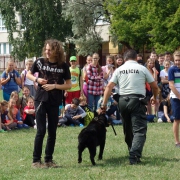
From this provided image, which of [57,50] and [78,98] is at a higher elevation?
[57,50]

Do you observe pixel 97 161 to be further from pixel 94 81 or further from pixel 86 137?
pixel 94 81

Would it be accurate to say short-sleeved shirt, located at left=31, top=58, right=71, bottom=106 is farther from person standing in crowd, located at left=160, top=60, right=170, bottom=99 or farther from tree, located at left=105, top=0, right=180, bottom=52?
tree, located at left=105, top=0, right=180, bottom=52

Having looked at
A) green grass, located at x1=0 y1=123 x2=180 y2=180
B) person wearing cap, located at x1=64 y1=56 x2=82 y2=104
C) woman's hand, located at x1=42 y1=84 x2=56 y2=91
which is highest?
woman's hand, located at x1=42 y1=84 x2=56 y2=91

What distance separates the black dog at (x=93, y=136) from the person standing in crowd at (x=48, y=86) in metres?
0.51

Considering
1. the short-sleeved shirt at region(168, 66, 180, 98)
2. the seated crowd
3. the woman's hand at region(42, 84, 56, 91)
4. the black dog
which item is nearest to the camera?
the woman's hand at region(42, 84, 56, 91)

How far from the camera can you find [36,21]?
48000mm

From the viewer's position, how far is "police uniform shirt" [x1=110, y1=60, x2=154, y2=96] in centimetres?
860

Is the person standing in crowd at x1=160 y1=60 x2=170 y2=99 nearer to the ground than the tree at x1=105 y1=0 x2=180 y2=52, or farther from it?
nearer to the ground

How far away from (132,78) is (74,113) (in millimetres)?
6578

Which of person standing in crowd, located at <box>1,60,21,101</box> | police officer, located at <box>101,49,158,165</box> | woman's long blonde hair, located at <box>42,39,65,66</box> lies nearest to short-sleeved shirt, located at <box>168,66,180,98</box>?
police officer, located at <box>101,49,158,165</box>

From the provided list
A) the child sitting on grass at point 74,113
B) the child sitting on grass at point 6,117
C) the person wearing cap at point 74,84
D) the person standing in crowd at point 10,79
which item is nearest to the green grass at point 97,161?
the child sitting on grass at point 6,117

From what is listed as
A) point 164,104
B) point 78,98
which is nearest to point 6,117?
point 78,98

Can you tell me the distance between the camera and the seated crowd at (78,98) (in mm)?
14508

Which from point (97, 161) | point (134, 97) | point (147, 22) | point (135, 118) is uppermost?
point (147, 22)
